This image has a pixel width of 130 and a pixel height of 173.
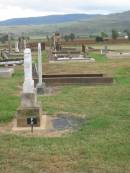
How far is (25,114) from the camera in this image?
9070mm

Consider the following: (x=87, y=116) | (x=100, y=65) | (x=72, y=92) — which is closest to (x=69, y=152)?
(x=87, y=116)

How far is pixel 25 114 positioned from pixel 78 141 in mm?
1637

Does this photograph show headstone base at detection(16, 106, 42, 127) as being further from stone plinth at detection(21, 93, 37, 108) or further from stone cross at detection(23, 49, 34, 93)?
stone cross at detection(23, 49, 34, 93)

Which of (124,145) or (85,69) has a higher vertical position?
(124,145)

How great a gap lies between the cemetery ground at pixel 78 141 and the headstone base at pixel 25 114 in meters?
0.33

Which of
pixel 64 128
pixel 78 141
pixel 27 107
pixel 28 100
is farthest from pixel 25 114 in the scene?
pixel 78 141

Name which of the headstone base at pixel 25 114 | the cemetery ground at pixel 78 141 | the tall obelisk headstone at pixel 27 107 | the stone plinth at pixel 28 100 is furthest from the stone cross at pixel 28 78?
the cemetery ground at pixel 78 141

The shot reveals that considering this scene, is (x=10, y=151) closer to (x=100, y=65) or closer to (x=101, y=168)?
(x=101, y=168)

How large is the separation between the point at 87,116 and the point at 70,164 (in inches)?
136

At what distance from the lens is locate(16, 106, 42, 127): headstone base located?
9.00 meters

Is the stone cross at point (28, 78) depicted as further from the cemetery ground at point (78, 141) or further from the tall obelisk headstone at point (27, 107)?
the cemetery ground at point (78, 141)

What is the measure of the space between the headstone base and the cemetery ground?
0.33 metres

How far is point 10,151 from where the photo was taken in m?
7.24

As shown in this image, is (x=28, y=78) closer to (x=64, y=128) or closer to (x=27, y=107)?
(x=27, y=107)
